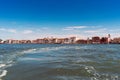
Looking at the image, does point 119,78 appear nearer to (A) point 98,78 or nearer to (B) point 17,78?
(A) point 98,78

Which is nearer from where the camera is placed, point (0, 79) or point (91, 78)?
point (0, 79)

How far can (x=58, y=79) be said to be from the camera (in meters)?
11.7

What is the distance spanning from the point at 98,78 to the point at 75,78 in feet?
4.34

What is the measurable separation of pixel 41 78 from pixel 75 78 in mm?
1994

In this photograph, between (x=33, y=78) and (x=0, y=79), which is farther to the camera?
(x=33, y=78)

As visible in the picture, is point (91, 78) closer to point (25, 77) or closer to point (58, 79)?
point (58, 79)

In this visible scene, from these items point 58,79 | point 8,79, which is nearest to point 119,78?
point 58,79

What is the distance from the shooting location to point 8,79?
1145 centimetres

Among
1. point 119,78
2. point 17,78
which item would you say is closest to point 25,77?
point 17,78

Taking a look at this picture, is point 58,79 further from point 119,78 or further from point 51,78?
point 119,78

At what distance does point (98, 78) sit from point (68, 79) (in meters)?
1.77

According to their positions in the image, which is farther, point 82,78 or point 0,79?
point 82,78

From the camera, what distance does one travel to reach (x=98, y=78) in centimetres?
1177

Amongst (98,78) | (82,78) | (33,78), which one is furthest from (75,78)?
(33,78)
